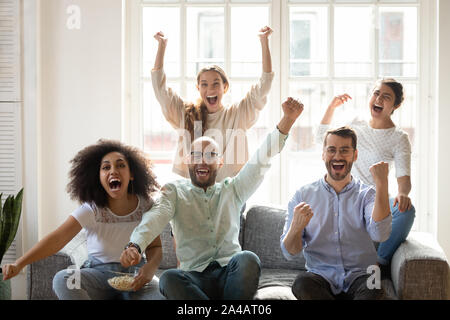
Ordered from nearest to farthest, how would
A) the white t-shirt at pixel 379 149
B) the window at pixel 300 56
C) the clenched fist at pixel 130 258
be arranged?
the clenched fist at pixel 130 258
the white t-shirt at pixel 379 149
the window at pixel 300 56

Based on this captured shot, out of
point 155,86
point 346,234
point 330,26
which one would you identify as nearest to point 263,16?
point 330,26

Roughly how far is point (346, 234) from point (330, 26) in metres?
1.64

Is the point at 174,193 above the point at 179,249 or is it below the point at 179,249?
above

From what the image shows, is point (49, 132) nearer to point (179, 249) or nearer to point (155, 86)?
point (155, 86)

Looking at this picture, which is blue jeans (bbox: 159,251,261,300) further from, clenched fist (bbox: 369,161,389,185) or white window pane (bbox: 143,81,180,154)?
white window pane (bbox: 143,81,180,154)

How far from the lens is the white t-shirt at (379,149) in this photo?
2895 millimetres

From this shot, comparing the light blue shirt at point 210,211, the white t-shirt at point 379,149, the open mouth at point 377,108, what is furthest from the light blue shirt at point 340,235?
the open mouth at point 377,108

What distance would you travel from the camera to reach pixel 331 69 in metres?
3.65

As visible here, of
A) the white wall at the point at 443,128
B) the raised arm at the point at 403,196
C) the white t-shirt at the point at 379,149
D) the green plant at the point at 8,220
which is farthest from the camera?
the white wall at the point at 443,128

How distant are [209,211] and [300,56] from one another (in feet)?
4.95

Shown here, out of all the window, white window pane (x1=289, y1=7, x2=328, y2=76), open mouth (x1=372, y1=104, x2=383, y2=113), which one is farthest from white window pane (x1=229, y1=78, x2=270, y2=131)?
open mouth (x1=372, y1=104, x2=383, y2=113)

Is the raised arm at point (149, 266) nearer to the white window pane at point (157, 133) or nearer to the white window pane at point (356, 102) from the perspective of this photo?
the white window pane at point (157, 133)

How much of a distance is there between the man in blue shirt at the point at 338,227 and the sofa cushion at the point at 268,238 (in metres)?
0.46

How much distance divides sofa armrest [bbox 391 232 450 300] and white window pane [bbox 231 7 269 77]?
1671 millimetres
